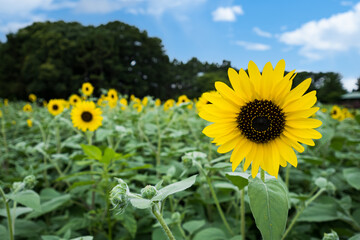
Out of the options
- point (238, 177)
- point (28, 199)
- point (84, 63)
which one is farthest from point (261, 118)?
point (84, 63)

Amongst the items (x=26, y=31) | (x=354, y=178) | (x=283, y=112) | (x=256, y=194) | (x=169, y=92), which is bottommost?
(x=354, y=178)

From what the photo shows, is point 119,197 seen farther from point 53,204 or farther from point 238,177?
point 53,204

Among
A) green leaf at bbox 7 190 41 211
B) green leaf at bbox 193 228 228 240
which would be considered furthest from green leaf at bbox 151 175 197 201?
green leaf at bbox 7 190 41 211

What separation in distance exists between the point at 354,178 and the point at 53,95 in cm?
3525

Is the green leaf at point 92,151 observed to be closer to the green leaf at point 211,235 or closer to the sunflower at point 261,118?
the green leaf at point 211,235

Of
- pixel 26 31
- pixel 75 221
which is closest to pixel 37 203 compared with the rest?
pixel 75 221

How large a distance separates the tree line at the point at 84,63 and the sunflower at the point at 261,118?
88.9 feet

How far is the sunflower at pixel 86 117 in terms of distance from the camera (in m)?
3.24

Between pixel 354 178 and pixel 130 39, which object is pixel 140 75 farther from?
pixel 354 178

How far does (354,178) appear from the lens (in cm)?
194

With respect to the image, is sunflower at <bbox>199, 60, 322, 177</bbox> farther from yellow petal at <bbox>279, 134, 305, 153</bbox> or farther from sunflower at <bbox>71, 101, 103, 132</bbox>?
sunflower at <bbox>71, 101, 103, 132</bbox>

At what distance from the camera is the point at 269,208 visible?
956 mm

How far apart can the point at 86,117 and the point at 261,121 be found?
2.60 m

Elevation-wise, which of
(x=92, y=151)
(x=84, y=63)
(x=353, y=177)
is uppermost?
(x=84, y=63)
